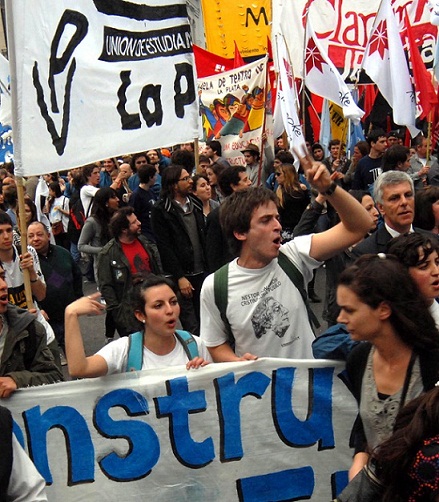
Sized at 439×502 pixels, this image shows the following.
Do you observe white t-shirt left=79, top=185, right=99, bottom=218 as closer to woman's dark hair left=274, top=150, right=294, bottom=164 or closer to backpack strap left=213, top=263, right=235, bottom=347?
woman's dark hair left=274, top=150, right=294, bottom=164

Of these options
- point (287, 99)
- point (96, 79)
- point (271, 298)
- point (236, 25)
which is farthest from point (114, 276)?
point (236, 25)

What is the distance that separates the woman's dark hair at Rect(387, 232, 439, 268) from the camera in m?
3.13

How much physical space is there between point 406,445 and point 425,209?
3430 mm

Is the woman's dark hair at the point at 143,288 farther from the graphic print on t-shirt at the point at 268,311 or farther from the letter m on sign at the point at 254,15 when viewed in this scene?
the letter m on sign at the point at 254,15

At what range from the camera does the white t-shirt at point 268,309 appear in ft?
11.7

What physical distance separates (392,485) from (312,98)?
1334cm

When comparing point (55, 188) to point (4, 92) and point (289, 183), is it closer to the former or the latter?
point (4, 92)

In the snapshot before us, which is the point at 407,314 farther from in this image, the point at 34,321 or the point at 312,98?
the point at 312,98

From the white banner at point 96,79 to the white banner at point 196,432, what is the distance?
153 cm

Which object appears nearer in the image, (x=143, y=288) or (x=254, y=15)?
(x=143, y=288)

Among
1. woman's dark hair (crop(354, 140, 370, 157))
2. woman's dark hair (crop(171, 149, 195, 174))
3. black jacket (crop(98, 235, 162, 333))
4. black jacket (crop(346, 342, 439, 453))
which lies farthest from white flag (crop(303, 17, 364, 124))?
black jacket (crop(346, 342, 439, 453))

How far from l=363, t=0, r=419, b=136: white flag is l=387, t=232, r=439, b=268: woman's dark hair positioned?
5.87 metres

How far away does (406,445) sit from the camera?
5.95 ft

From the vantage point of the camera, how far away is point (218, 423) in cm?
363
